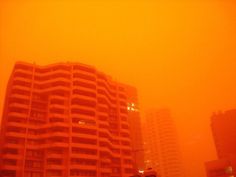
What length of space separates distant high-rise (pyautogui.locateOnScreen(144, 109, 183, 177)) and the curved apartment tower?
88.4 metres

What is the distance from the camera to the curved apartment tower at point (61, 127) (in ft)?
244

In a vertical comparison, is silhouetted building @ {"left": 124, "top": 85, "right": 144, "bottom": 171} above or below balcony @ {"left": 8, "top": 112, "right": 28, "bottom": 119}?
above

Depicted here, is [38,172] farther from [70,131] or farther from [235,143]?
[235,143]

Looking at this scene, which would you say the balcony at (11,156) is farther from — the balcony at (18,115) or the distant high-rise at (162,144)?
the distant high-rise at (162,144)

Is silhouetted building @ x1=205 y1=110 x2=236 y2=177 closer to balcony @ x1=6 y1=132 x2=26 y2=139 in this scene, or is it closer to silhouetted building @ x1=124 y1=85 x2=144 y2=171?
silhouetted building @ x1=124 y1=85 x2=144 y2=171

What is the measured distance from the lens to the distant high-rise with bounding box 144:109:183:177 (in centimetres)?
17525

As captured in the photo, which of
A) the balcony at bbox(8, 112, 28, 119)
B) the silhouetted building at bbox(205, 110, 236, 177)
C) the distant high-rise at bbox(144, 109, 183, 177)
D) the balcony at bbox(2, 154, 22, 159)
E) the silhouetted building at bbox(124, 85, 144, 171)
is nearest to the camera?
the balcony at bbox(2, 154, 22, 159)


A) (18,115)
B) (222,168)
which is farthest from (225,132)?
(18,115)

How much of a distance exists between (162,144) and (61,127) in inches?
4493

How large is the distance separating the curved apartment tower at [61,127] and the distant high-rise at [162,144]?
88.4 meters

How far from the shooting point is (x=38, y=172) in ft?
244

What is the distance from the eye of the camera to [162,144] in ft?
598

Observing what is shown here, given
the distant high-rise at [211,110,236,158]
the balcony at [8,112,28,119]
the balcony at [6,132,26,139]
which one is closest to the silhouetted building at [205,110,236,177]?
the distant high-rise at [211,110,236,158]

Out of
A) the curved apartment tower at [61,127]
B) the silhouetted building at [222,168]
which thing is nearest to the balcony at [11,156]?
the curved apartment tower at [61,127]
